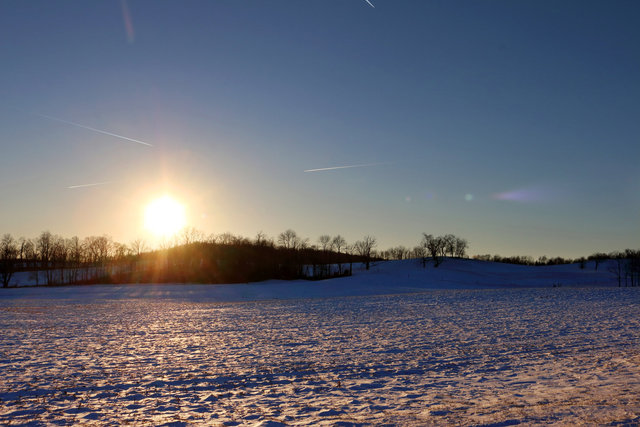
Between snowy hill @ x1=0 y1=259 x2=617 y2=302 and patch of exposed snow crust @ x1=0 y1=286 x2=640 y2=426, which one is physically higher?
patch of exposed snow crust @ x1=0 y1=286 x2=640 y2=426

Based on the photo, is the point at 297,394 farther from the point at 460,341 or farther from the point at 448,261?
the point at 448,261

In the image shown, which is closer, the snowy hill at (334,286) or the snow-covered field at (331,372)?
the snow-covered field at (331,372)

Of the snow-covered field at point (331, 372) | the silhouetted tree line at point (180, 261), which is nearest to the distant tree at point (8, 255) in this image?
the silhouetted tree line at point (180, 261)

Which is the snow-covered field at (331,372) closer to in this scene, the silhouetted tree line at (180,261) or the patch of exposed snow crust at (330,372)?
the patch of exposed snow crust at (330,372)

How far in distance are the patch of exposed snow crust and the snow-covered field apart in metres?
0.05

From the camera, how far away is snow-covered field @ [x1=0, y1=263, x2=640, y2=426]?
979 cm

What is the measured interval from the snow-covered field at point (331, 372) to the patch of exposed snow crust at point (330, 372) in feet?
0.16

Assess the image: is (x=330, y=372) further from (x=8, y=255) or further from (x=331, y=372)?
(x=8, y=255)

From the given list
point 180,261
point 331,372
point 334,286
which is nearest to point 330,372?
point 331,372

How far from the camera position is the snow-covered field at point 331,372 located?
9789 millimetres

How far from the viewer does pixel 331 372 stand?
14.0 m

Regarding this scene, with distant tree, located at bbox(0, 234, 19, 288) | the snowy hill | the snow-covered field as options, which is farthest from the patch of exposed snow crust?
distant tree, located at bbox(0, 234, 19, 288)

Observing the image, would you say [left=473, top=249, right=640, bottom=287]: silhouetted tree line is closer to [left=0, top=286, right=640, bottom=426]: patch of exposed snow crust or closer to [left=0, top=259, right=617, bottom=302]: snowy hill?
[left=0, top=259, right=617, bottom=302]: snowy hill

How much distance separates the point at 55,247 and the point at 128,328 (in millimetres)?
124795
